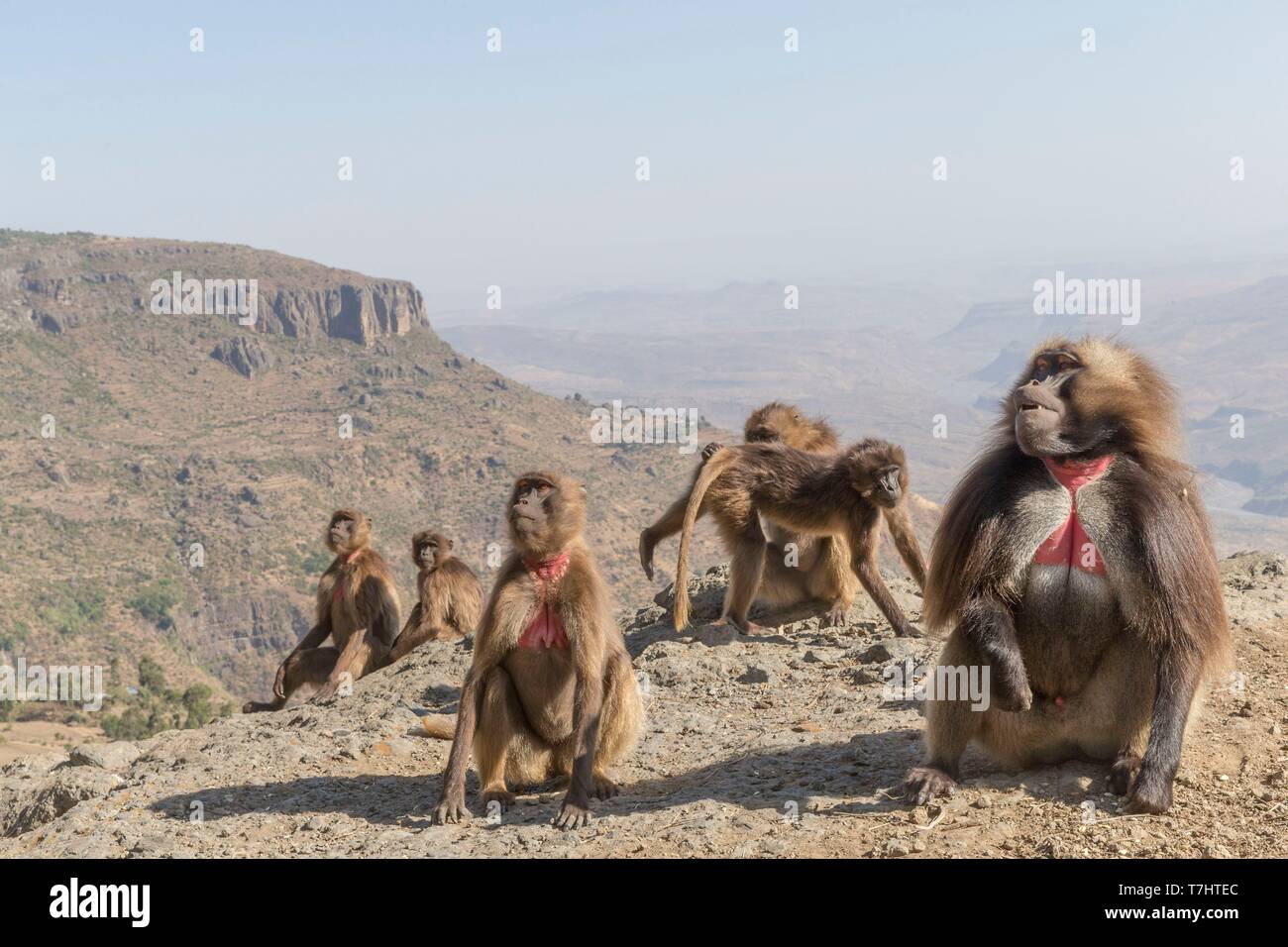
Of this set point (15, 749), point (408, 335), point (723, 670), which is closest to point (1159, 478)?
point (723, 670)

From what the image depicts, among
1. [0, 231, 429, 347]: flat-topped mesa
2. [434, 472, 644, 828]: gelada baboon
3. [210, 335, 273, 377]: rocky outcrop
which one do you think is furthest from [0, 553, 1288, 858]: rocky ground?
[0, 231, 429, 347]: flat-topped mesa

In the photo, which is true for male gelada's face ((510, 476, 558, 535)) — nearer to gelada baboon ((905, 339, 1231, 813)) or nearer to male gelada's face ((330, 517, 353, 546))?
gelada baboon ((905, 339, 1231, 813))

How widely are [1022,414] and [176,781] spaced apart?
572 cm

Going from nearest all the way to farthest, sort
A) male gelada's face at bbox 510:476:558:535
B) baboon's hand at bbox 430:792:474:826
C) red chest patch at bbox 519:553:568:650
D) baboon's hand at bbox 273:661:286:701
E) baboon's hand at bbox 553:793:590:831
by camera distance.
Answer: baboon's hand at bbox 553:793:590:831
baboon's hand at bbox 430:792:474:826
male gelada's face at bbox 510:476:558:535
red chest patch at bbox 519:553:568:650
baboon's hand at bbox 273:661:286:701

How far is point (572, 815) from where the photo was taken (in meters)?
6.53

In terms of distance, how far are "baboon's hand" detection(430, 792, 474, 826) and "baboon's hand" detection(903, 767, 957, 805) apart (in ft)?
7.72

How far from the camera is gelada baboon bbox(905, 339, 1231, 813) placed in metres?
5.68

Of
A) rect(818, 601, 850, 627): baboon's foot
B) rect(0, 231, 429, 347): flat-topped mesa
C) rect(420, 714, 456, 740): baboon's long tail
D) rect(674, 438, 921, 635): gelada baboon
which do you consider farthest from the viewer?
rect(0, 231, 429, 347): flat-topped mesa

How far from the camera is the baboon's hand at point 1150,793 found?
5570 millimetres

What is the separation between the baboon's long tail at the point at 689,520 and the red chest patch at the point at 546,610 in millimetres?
3800

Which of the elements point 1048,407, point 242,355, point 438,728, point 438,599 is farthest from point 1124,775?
point 242,355

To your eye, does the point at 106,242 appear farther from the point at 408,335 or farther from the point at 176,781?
the point at 176,781

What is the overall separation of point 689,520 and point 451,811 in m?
5.04

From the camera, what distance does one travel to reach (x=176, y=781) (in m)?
8.20
